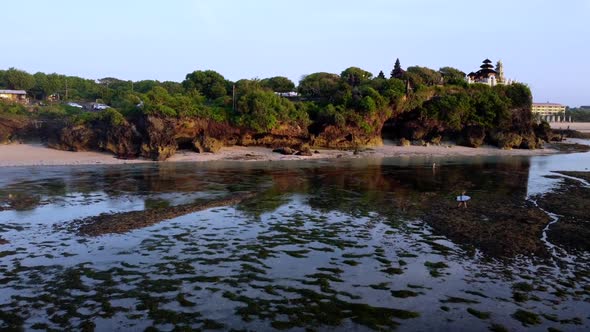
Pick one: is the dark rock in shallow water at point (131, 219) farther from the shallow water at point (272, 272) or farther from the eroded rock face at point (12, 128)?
the eroded rock face at point (12, 128)

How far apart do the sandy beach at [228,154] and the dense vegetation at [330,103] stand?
12.5ft

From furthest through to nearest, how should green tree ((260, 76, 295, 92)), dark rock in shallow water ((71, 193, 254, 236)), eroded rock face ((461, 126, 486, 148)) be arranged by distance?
green tree ((260, 76, 295, 92)) → eroded rock face ((461, 126, 486, 148)) → dark rock in shallow water ((71, 193, 254, 236))

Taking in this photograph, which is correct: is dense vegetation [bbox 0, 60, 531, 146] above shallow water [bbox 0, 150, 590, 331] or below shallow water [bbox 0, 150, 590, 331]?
above

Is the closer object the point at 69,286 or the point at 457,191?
the point at 69,286

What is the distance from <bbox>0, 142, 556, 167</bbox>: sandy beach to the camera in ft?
154

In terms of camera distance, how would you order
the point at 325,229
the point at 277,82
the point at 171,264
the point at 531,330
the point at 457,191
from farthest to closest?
1. the point at 277,82
2. the point at 457,191
3. the point at 325,229
4. the point at 171,264
5. the point at 531,330

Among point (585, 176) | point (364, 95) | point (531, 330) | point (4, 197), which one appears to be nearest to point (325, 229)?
point (531, 330)

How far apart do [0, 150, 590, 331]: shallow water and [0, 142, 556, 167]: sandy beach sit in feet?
70.6

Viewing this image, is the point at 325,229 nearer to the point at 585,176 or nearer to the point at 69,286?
the point at 69,286

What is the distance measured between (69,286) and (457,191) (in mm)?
24563

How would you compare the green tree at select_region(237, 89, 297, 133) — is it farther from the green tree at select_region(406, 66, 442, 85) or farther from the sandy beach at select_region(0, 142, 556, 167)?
the green tree at select_region(406, 66, 442, 85)

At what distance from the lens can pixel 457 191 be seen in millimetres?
29453

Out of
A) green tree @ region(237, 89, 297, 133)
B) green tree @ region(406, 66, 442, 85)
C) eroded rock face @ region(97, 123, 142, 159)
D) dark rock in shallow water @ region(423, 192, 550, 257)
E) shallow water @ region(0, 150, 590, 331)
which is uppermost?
green tree @ region(406, 66, 442, 85)

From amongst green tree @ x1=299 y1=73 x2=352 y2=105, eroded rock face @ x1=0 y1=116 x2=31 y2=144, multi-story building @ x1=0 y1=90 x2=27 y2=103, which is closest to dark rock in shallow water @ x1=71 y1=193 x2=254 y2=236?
eroded rock face @ x1=0 y1=116 x2=31 y2=144
